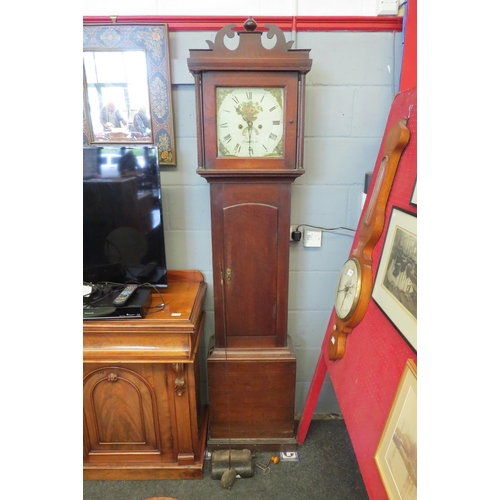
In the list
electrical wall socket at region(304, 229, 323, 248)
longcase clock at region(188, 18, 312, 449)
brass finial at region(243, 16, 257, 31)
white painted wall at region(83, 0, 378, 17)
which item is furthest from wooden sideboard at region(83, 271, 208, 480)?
white painted wall at region(83, 0, 378, 17)

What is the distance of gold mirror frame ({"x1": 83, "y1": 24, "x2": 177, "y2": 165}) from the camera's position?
1.27 metres

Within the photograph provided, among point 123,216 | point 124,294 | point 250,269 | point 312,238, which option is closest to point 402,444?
point 250,269

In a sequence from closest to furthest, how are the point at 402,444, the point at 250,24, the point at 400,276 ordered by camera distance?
the point at 402,444, the point at 400,276, the point at 250,24

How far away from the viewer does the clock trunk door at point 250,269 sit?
1291mm

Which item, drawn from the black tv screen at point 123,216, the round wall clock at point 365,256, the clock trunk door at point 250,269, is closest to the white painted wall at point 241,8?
the black tv screen at point 123,216

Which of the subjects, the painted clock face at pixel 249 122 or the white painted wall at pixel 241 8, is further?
the white painted wall at pixel 241 8

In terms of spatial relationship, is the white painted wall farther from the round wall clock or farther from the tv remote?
the tv remote

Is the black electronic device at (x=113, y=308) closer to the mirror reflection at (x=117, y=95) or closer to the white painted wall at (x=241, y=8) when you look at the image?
the mirror reflection at (x=117, y=95)

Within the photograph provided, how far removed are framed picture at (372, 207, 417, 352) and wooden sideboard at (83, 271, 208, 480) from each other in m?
0.69

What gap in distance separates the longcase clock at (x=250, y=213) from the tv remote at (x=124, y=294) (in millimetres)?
343

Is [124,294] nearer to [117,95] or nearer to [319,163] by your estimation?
A: [117,95]

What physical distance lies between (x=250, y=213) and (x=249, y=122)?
0.34 meters

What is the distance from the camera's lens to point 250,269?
1350 mm
